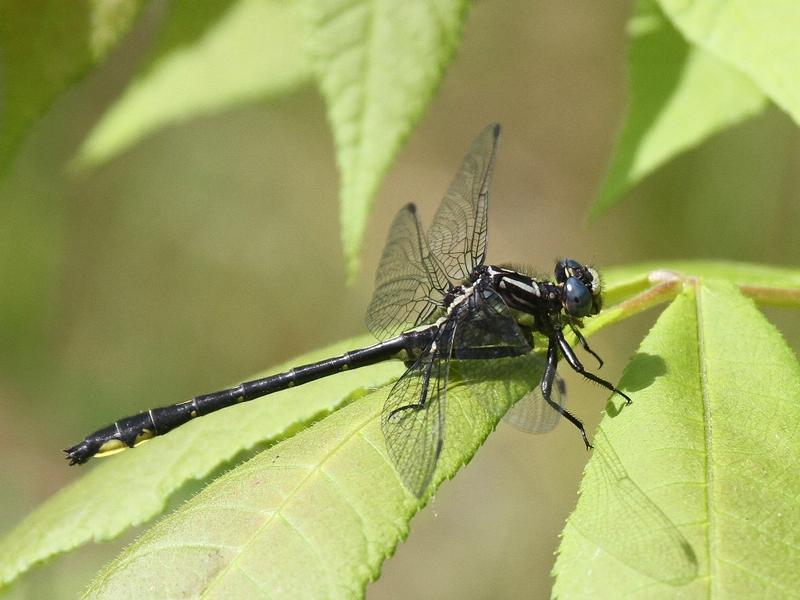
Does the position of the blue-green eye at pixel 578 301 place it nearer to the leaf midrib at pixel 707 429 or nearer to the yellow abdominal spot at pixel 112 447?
the leaf midrib at pixel 707 429

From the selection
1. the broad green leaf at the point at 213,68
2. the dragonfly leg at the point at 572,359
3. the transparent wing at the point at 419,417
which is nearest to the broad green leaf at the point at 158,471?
the transparent wing at the point at 419,417

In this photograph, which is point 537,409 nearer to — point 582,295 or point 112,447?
point 582,295

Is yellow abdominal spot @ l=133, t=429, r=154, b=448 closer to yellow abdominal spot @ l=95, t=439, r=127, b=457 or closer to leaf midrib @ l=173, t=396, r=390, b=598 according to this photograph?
yellow abdominal spot @ l=95, t=439, r=127, b=457

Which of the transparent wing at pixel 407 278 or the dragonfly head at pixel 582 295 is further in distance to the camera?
the transparent wing at pixel 407 278

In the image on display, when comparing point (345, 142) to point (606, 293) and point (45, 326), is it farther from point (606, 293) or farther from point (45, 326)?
point (45, 326)

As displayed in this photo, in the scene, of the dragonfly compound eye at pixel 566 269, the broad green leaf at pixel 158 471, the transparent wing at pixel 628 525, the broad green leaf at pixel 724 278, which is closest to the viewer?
the transparent wing at pixel 628 525

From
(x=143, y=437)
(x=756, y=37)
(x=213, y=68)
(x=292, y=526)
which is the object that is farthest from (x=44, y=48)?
(x=756, y=37)

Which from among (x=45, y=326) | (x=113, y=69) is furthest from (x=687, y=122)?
(x=113, y=69)
